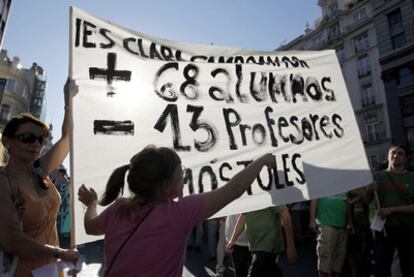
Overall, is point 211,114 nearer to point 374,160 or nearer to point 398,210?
point 398,210

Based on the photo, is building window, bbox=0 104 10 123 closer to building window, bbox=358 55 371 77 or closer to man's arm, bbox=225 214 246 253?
building window, bbox=358 55 371 77

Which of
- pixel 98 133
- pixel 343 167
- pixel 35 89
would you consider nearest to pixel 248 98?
pixel 343 167

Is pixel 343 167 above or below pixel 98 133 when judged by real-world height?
below

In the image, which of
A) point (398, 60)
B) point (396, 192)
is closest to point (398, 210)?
point (396, 192)

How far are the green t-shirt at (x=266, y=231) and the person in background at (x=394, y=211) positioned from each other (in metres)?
1.14

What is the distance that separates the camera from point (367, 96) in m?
31.3

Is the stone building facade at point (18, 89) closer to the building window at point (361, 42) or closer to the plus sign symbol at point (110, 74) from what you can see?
the building window at point (361, 42)

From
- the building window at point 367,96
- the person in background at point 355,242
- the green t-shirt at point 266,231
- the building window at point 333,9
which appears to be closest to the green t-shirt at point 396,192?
the person in background at point 355,242

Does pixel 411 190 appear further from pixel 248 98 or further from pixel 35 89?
pixel 35 89

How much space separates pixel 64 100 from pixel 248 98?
54.1 inches

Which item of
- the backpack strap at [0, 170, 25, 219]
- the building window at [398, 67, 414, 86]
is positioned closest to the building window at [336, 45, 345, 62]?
the building window at [398, 67, 414, 86]

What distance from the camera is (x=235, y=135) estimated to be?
2.49 meters

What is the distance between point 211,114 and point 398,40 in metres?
29.9

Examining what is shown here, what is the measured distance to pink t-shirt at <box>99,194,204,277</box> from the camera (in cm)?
136
